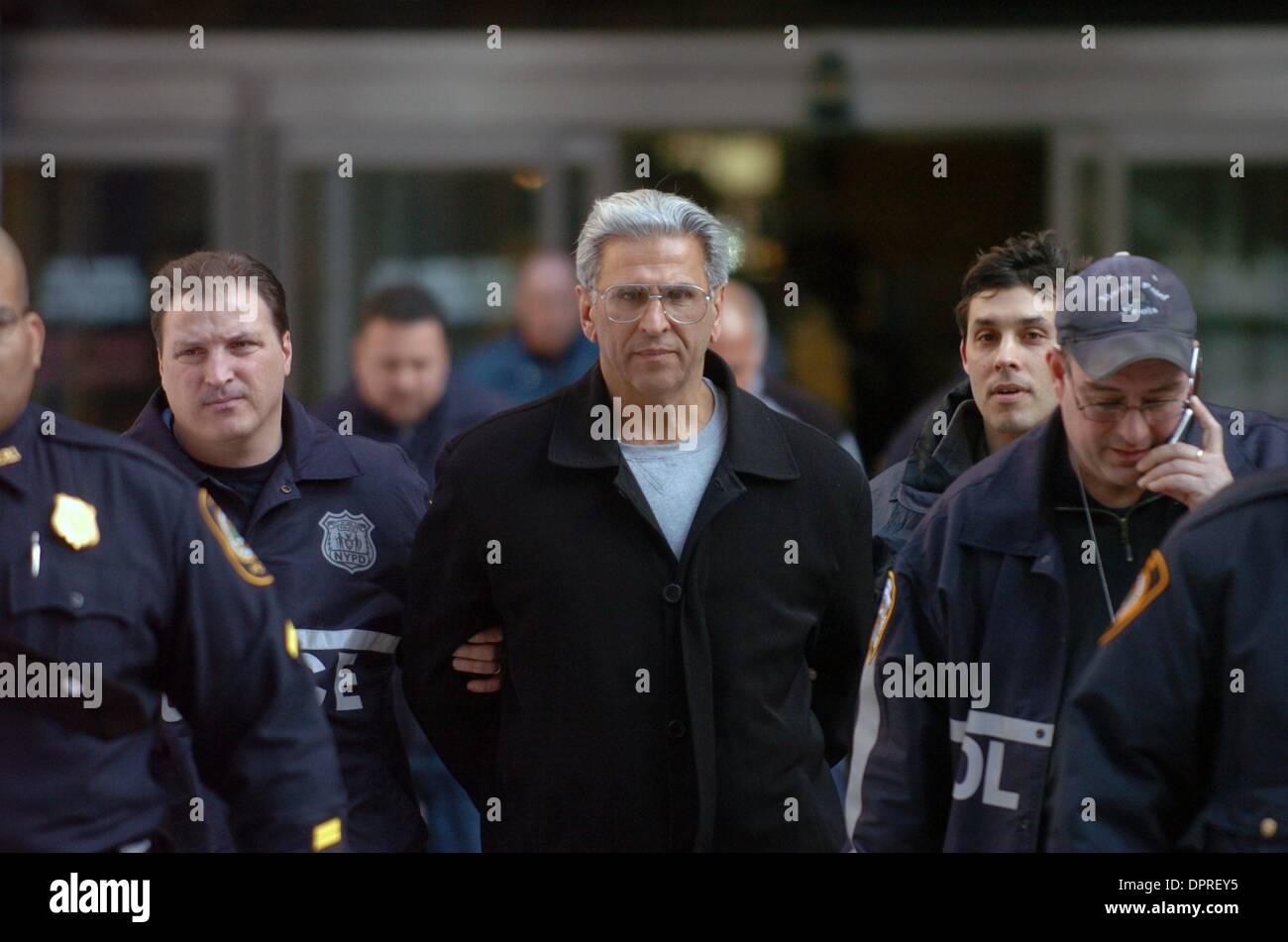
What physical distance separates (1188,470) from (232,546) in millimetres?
1518

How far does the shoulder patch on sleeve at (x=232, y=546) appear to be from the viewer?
2.67m

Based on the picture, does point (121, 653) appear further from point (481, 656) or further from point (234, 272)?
point (234, 272)

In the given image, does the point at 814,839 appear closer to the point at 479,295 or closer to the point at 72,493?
the point at 72,493

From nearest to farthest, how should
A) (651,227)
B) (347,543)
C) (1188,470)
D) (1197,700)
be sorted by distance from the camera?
(1197,700) → (1188,470) → (651,227) → (347,543)

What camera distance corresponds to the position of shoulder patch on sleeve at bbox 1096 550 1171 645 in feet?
8.02

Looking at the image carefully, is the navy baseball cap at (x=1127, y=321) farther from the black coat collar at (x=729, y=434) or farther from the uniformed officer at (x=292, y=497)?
the uniformed officer at (x=292, y=497)

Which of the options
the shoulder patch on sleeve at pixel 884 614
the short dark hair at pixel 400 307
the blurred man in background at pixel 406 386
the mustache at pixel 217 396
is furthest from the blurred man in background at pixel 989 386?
the short dark hair at pixel 400 307

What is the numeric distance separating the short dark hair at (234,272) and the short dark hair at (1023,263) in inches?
51.5

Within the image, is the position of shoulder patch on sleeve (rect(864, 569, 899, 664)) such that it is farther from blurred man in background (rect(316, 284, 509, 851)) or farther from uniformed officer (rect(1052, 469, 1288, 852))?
blurred man in background (rect(316, 284, 509, 851))

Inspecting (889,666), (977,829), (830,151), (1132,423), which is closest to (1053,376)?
(1132,423)

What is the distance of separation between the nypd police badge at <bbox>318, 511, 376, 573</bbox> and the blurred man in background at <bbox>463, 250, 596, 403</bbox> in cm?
305

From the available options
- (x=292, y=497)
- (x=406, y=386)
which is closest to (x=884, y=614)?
(x=292, y=497)

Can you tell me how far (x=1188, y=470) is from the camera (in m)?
2.70

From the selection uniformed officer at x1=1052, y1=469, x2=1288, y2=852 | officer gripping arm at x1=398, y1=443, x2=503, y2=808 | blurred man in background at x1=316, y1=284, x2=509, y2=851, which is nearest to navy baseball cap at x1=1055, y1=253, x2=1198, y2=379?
uniformed officer at x1=1052, y1=469, x2=1288, y2=852
